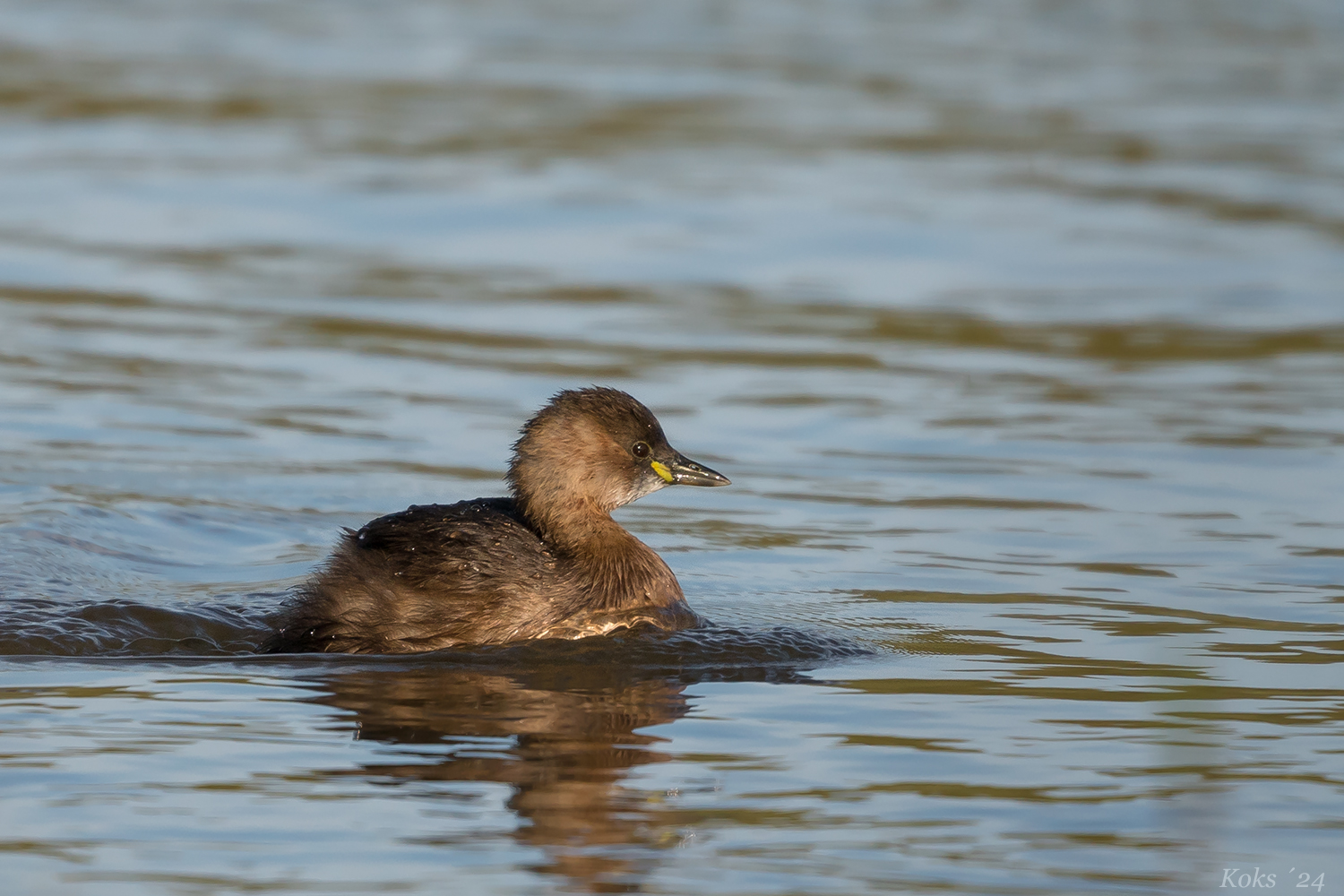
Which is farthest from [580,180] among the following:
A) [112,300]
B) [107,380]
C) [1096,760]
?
[1096,760]

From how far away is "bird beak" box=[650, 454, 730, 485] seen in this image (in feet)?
28.5

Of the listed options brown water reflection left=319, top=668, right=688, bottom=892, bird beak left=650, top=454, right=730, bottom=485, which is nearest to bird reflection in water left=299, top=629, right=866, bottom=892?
brown water reflection left=319, top=668, right=688, bottom=892

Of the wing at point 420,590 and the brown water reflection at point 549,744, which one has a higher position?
the wing at point 420,590

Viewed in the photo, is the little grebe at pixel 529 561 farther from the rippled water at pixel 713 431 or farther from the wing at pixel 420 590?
the rippled water at pixel 713 431

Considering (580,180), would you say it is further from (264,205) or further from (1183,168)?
(1183,168)

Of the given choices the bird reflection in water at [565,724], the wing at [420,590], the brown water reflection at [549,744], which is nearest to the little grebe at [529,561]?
the wing at [420,590]

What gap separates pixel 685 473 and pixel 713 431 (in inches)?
121

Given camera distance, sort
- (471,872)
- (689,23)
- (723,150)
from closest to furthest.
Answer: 1. (471,872)
2. (723,150)
3. (689,23)

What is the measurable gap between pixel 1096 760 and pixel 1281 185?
486 inches

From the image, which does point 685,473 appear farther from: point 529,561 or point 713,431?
point 713,431

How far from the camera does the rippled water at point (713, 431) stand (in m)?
5.97

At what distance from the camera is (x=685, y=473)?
8750mm

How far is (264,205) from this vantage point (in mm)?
17156

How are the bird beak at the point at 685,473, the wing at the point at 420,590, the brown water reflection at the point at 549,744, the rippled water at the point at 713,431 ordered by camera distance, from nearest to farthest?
1. the brown water reflection at the point at 549,744
2. the rippled water at the point at 713,431
3. the wing at the point at 420,590
4. the bird beak at the point at 685,473
